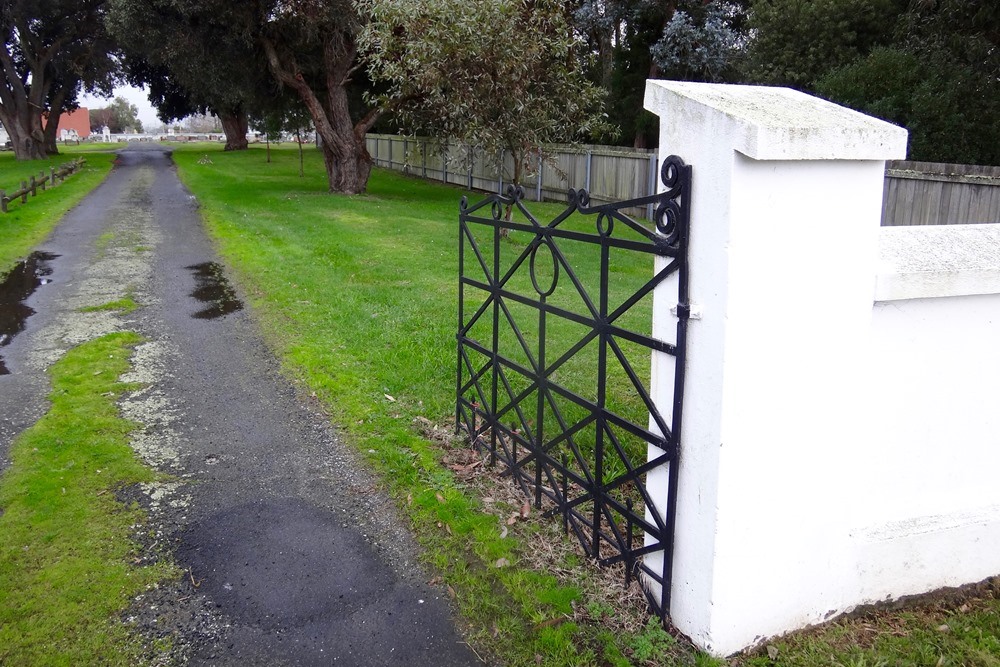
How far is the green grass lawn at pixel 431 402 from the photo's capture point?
140 inches

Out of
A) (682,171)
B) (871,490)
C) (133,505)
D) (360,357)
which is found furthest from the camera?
(360,357)

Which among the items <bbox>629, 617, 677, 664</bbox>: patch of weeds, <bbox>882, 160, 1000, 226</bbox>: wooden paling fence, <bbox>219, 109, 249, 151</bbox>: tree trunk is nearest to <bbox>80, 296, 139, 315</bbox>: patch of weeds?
<bbox>629, 617, 677, 664</bbox>: patch of weeds

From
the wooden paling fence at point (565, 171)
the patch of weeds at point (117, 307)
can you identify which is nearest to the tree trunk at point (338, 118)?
the wooden paling fence at point (565, 171)

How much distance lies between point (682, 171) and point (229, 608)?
294cm

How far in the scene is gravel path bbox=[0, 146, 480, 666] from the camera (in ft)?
12.3

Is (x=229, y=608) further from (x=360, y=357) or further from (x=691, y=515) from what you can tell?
(x=360, y=357)

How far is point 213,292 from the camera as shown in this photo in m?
11.0

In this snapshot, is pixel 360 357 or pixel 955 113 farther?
pixel 955 113

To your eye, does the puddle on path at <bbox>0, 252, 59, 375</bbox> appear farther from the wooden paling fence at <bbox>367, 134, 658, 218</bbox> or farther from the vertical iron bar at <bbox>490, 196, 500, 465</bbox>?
the wooden paling fence at <bbox>367, 134, 658, 218</bbox>

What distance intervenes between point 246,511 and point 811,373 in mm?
3368

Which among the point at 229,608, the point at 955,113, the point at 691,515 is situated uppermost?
the point at 955,113

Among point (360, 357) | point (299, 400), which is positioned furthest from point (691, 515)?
point (360, 357)

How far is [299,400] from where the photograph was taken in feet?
22.2

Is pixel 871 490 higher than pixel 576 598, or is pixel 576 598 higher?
pixel 871 490
